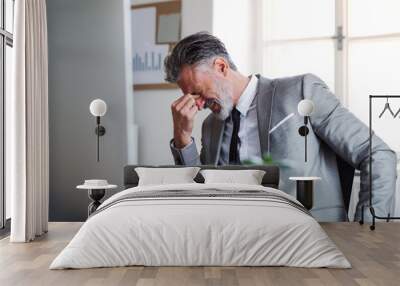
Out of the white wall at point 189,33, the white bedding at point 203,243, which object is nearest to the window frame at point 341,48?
the white wall at point 189,33

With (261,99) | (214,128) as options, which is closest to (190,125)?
(214,128)

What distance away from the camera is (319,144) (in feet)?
21.6

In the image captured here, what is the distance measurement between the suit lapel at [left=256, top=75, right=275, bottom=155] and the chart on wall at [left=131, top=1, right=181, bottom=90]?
1.11 m

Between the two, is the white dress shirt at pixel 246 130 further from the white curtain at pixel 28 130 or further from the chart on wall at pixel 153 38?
the white curtain at pixel 28 130

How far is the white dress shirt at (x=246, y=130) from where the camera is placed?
21.8 feet

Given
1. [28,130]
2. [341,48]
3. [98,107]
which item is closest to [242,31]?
[341,48]

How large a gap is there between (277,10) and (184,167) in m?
2.20

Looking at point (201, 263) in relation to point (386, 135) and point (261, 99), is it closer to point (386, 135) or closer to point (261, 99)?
point (261, 99)

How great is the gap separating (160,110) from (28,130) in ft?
6.32

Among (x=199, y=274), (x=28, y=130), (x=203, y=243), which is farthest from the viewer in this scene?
(x=28, y=130)

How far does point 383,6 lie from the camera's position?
6617mm

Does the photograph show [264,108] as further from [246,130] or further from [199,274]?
[199,274]

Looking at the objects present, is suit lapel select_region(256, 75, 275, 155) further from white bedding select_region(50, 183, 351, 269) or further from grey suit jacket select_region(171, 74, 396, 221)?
white bedding select_region(50, 183, 351, 269)

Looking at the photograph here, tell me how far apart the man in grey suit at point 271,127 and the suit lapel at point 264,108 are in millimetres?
12
